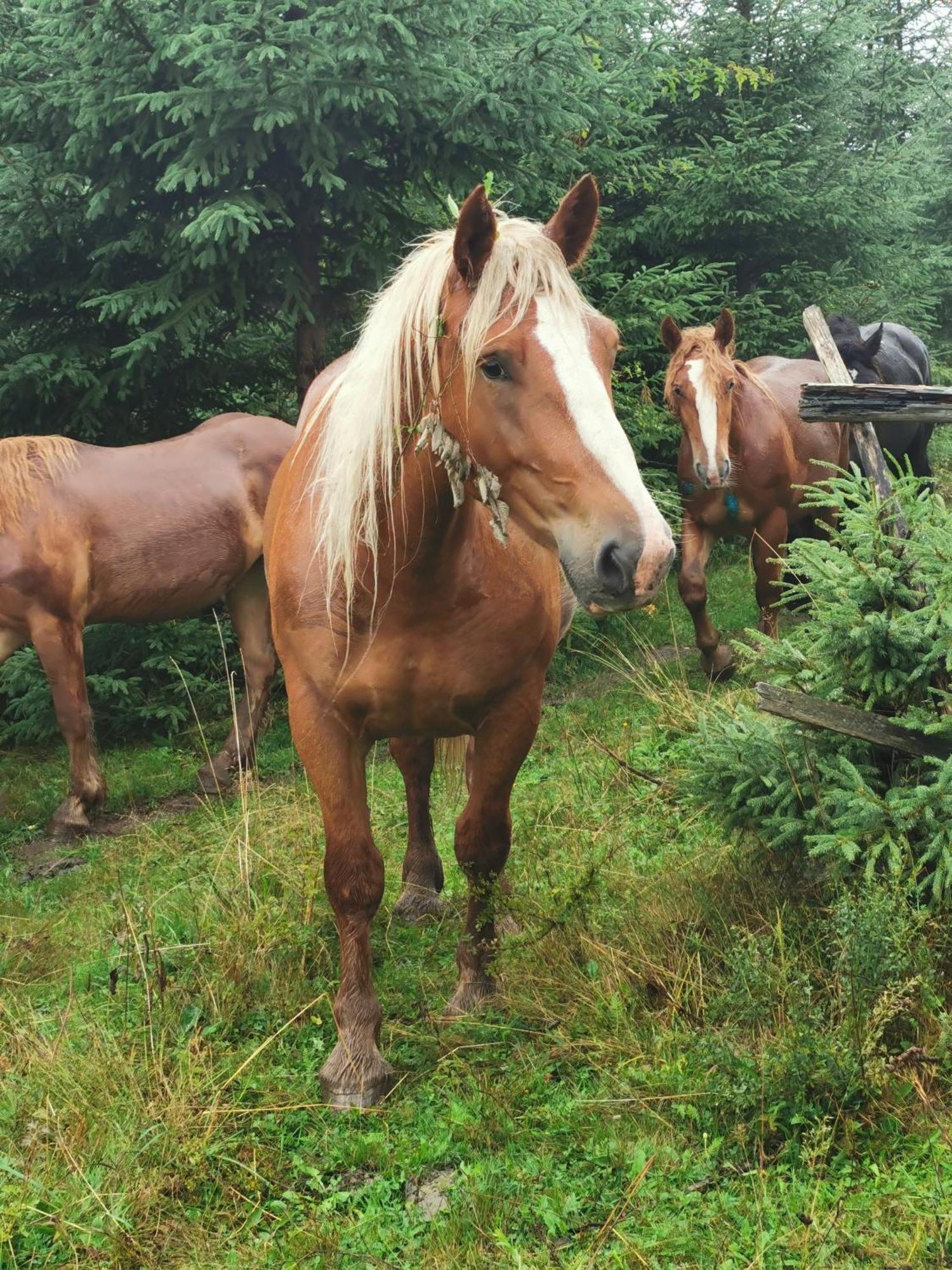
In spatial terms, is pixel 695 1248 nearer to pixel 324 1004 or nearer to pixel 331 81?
pixel 324 1004

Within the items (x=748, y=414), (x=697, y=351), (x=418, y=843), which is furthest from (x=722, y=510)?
(x=418, y=843)

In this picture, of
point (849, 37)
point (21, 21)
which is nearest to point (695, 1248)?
point (21, 21)

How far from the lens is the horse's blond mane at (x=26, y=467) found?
6469 mm

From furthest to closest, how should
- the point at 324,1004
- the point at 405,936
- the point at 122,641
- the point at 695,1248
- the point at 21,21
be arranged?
the point at 122,641, the point at 21,21, the point at 405,936, the point at 324,1004, the point at 695,1248

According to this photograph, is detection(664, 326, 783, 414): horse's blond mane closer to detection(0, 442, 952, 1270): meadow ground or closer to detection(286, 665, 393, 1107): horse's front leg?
detection(0, 442, 952, 1270): meadow ground

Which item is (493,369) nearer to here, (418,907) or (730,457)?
(418,907)

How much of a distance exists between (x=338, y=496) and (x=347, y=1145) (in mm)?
1782

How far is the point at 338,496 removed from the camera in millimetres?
3098

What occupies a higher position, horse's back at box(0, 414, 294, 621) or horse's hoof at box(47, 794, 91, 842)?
horse's back at box(0, 414, 294, 621)

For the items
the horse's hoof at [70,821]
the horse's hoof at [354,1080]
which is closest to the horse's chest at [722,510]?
the horse's hoof at [70,821]

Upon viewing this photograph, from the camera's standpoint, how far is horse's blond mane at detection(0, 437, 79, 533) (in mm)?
6469

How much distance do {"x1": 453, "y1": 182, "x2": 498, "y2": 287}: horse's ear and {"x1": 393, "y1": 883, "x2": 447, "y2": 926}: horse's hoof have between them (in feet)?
8.96

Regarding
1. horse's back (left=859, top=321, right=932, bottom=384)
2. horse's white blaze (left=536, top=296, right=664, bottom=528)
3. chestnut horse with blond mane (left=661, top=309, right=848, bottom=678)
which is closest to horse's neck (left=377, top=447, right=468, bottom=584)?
horse's white blaze (left=536, top=296, right=664, bottom=528)

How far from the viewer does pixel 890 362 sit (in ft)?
30.2
